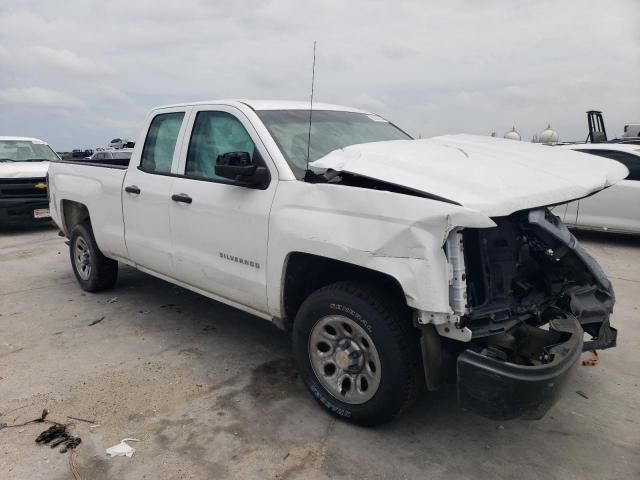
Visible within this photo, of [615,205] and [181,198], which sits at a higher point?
[181,198]

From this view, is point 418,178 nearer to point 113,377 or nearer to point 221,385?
point 221,385

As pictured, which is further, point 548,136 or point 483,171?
point 548,136

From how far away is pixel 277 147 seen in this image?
11.0 ft

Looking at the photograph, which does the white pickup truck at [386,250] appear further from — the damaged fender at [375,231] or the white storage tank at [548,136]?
the white storage tank at [548,136]

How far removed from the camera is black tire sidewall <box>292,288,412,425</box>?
2670 millimetres

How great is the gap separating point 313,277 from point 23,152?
379 inches

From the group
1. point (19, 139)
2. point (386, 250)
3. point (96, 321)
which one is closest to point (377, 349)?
point (386, 250)

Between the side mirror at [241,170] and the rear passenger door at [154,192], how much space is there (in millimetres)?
976

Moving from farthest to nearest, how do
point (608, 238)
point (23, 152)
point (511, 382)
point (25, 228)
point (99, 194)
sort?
point (23, 152) → point (25, 228) → point (608, 238) → point (99, 194) → point (511, 382)

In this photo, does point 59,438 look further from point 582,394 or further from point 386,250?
point 582,394

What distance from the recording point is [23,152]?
10.5 metres

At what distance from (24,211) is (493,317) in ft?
30.3

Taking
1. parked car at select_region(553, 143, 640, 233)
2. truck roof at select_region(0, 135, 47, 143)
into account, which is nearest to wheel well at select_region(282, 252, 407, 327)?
parked car at select_region(553, 143, 640, 233)

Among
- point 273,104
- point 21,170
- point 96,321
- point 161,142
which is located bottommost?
Result: point 96,321
